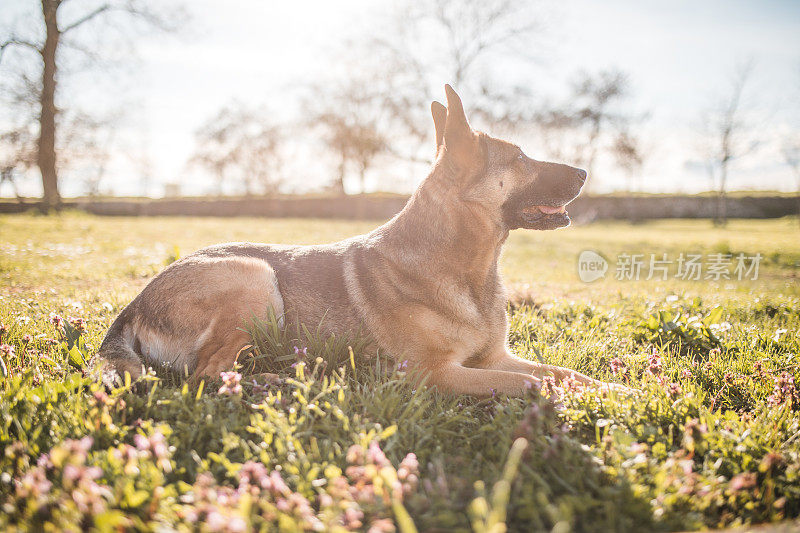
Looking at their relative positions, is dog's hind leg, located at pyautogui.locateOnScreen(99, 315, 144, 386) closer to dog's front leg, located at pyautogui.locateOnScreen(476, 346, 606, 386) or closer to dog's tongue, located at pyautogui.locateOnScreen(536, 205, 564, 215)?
dog's front leg, located at pyautogui.locateOnScreen(476, 346, 606, 386)

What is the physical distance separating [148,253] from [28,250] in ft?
7.62

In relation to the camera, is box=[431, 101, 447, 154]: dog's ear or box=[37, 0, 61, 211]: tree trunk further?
box=[37, 0, 61, 211]: tree trunk

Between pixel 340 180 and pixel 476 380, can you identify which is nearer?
pixel 476 380

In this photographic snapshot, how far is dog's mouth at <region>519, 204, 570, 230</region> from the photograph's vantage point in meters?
4.03

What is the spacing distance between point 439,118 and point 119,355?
3.05 meters

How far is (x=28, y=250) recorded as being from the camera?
9.97m

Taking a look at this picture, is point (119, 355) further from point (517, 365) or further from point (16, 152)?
point (16, 152)

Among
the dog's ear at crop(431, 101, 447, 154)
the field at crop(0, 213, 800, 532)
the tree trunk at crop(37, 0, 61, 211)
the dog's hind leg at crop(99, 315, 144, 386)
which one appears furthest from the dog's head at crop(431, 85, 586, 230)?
the tree trunk at crop(37, 0, 61, 211)

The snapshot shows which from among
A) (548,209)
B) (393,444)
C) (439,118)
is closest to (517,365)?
(548,209)

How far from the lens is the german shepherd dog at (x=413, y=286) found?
→ 11.5 ft

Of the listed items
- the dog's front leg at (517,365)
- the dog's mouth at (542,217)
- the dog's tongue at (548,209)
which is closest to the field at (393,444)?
the dog's front leg at (517,365)

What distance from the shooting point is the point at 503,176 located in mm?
3967

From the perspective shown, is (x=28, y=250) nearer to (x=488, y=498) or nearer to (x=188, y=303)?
(x=188, y=303)

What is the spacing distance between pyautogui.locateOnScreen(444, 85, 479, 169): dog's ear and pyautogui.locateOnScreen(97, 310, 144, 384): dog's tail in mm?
2733
